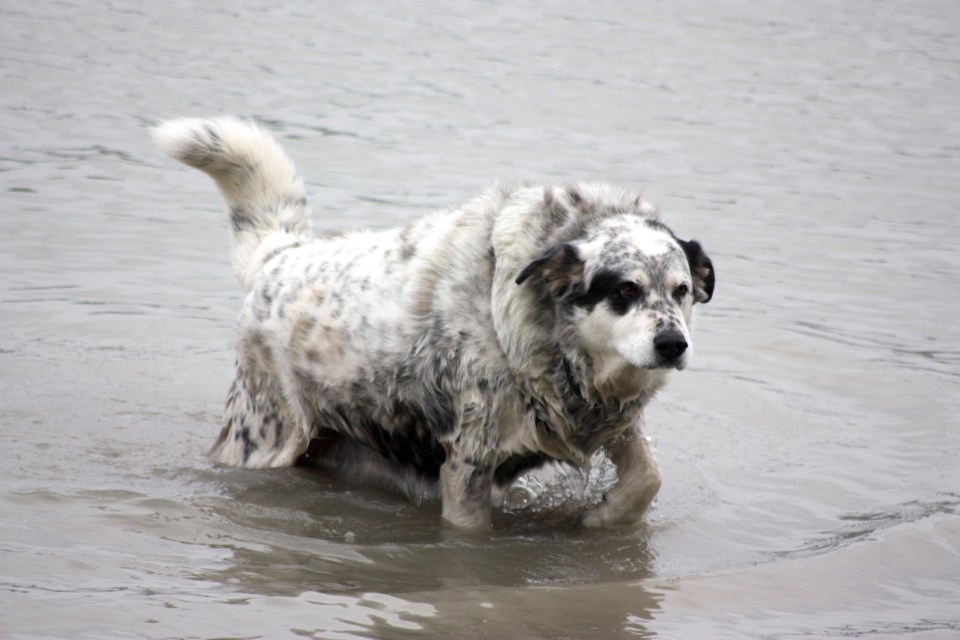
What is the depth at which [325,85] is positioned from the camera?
1440cm

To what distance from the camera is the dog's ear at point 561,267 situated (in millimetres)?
4684

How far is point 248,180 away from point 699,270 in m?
2.24

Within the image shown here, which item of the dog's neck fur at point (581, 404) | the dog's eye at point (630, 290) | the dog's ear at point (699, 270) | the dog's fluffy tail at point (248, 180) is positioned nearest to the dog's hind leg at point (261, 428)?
the dog's fluffy tail at point (248, 180)

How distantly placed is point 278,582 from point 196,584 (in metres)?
0.27

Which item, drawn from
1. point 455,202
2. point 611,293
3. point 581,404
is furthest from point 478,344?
point 455,202

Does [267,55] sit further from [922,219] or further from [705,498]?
[705,498]

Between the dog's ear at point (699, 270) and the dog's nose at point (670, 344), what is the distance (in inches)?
18.5

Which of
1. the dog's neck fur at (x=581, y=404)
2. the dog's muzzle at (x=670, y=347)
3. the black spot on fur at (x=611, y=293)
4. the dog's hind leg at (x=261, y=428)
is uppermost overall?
the black spot on fur at (x=611, y=293)

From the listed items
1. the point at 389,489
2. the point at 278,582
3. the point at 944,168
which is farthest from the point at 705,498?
the point at 944,168

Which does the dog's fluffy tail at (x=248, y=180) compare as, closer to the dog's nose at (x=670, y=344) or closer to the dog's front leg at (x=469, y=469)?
the dog's front leg at (x=469, y=469)

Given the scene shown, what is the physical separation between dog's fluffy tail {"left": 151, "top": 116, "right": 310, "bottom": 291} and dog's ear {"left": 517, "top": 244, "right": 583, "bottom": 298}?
1626 mm

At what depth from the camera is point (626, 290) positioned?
181 inches

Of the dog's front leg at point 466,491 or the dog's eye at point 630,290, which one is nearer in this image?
the dog's eye at point 630,290

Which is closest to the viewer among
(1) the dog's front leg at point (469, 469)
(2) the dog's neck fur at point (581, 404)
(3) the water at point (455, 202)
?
(3) the water at point (455, 202)
